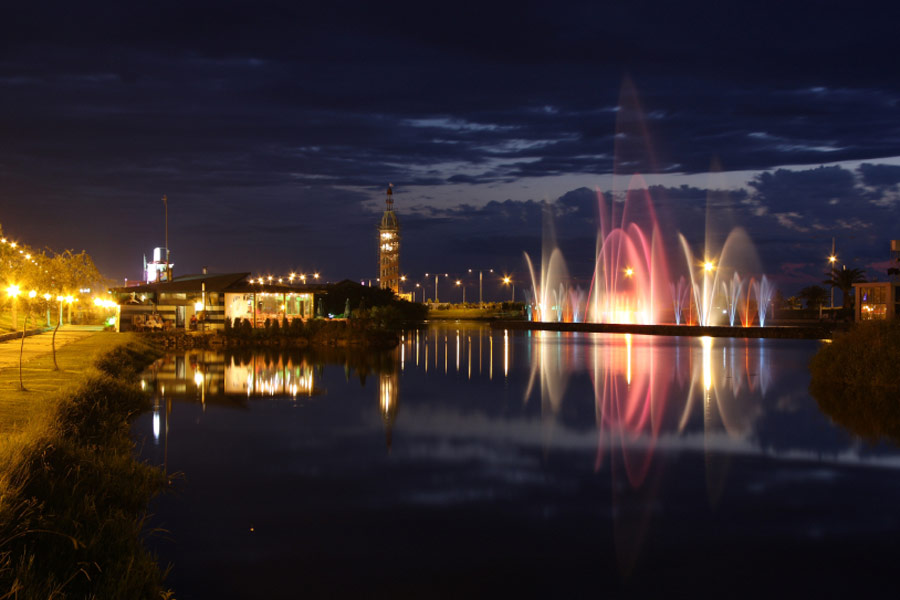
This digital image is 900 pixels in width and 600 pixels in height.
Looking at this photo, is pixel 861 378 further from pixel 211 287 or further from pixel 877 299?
pixel 211 287

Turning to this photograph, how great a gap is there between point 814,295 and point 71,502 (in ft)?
→ 378

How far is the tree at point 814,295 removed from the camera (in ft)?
358

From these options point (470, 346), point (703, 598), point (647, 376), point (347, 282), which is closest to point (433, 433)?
point (703, 598)

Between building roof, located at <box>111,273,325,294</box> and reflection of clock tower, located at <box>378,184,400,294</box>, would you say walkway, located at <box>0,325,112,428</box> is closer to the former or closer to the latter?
building roof, located at <box>111,273,325,294</box>

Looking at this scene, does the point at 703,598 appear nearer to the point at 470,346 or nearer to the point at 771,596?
the point at 771,596

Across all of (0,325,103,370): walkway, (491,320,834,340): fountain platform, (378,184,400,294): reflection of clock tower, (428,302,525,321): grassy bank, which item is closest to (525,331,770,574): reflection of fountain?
(491,320,834,340): fountain platform

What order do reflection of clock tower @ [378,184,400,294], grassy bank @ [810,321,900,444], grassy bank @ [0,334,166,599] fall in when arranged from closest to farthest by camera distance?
grassy bank @ [0,334,166,599]
grassy bank @ [810,321,900,444]
reflection of clock tower @ [378,184,400,294]

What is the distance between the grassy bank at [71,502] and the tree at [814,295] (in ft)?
348

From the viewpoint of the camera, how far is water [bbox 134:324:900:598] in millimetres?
9477

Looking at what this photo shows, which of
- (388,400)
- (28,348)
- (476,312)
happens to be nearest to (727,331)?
(388,400)

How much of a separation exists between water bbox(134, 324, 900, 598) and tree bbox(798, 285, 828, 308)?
89.8 metres

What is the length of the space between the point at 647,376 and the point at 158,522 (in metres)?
22.5

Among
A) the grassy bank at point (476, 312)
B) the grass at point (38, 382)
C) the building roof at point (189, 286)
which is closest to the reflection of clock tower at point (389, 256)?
the grassy bank at point (476, 312)

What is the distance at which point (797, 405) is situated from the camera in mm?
23938
